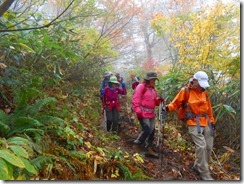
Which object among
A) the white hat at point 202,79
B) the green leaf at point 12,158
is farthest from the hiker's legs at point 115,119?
the green leaf at point 12,158

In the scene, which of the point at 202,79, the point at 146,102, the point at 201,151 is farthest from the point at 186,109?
the point at 146,102

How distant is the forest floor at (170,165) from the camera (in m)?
3.64

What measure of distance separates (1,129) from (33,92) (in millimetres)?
790

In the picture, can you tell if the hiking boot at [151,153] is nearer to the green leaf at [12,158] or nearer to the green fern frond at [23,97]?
the green fern frond at [23,97]

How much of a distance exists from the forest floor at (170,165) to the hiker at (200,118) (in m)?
0.21

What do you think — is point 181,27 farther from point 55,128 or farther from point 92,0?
point 55,128

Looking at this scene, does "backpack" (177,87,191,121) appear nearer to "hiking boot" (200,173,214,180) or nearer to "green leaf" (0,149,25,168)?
"hiking boot" (200,173,214,180)

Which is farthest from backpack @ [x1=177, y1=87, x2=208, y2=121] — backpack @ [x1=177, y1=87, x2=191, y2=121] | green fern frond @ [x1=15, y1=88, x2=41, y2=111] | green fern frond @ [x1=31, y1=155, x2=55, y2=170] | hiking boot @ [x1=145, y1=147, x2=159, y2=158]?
green fern frond @ [x1=15, y1=88, x2=41, y2=111]

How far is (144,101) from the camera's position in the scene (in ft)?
15.3

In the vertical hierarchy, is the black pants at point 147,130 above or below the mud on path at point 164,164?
above

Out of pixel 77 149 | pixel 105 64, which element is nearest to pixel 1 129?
pixel 77 149

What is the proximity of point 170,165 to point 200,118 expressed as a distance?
0.97 m

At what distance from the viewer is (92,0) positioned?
Answer: 616 centimetres

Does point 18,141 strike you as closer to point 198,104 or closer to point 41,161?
point 41,161
